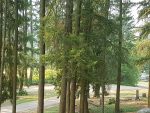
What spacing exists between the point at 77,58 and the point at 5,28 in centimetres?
471

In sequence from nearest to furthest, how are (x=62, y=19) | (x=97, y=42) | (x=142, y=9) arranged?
(x=62, y=19), (x=97, y=42), (x=142, y=9)

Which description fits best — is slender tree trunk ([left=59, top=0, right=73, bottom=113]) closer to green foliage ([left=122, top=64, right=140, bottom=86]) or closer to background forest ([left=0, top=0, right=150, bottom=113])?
background forest ([left=0, top=0, right=150, bottom=113])

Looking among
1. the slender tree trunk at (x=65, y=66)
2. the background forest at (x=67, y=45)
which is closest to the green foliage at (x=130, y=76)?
the background forest at (x=67, y=45)

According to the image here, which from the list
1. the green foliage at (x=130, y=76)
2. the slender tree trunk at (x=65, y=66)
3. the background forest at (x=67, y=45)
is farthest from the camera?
the green foliage at (x=130, y=76)

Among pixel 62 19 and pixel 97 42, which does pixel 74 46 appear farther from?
pixel 97 42

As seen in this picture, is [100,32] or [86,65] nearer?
[86,65]

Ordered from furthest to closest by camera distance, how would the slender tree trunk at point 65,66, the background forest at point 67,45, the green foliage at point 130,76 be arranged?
the green foliage at point 130,76
the slender tree trunk at point 65,66
the background forest at point 67,45

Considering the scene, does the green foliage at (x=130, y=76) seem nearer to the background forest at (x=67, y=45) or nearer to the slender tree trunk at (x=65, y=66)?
the background forest at (x=67, y=45)

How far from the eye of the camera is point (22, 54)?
789 inches

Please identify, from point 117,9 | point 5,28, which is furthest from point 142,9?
point 5,28

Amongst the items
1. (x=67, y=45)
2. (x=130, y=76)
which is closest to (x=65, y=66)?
(x=67, y=45)

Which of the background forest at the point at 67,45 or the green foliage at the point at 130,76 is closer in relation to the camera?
the background forest at the point at 67,45

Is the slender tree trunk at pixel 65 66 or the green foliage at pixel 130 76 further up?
the slender tree trunk at pixel 65 66

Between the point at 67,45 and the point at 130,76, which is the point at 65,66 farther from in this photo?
the point at 130,76
